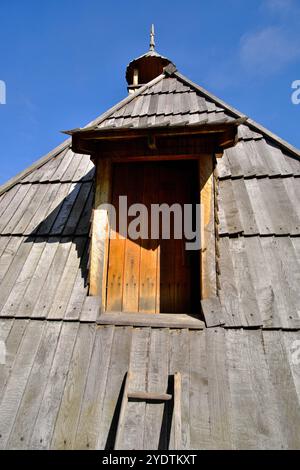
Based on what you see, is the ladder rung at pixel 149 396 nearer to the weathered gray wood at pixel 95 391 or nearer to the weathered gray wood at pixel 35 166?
the weathered gray wood at pixel 95 391

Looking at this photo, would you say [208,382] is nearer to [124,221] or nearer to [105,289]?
[105,289]

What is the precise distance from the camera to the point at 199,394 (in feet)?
7.19

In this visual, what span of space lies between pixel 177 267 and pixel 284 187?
1.49 metres

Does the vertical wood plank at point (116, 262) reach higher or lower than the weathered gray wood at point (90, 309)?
higher

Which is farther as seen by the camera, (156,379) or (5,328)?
(5,328)

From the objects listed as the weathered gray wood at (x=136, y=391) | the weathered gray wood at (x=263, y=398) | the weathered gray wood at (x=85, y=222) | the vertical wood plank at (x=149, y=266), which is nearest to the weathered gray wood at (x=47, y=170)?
the weathered gray wood at (x=85, y=222)

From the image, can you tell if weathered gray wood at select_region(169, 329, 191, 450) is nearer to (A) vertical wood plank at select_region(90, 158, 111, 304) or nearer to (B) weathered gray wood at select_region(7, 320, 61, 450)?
(A) vertical wood plank at select_region(90, 158, 111, 304)

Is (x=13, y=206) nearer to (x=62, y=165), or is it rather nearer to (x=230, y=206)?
(x=62, y=165)

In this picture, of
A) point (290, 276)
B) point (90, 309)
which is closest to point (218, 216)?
→ point (290, 276)

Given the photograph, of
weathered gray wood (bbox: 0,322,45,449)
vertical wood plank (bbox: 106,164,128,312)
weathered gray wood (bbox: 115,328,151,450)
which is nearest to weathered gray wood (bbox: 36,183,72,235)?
vertical wood plank (bbox: 106,164,128,312)

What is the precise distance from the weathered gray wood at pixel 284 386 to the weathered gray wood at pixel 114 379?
41.6 inches

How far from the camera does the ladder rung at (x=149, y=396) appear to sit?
85.6 inches

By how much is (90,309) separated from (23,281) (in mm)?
791

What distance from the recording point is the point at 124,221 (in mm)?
3246
